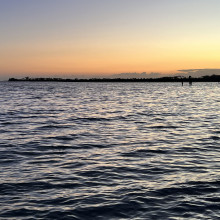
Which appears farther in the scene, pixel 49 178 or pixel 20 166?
pixel 20 166

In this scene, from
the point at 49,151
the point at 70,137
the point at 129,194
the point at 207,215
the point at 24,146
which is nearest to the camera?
the point at 207,215

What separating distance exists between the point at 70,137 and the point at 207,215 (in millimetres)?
12022

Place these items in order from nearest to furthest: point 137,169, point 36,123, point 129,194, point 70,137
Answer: point 129,194 < point 137,169 < point 70,137 < point 36,123

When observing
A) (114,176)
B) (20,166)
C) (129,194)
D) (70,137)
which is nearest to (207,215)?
(129,194)

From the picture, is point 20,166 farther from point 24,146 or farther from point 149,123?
point 149,123

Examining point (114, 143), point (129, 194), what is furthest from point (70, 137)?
point (129, 194)

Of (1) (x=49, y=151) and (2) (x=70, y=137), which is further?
(2) (x=70, y=137)

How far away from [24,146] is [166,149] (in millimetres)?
6775

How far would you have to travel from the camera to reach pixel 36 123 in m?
24.6

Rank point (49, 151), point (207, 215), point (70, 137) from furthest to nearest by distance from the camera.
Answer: point (70, 137), point (49, 151), point (207, 215)

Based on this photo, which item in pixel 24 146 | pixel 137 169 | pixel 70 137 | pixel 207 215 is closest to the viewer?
pixel 207 215

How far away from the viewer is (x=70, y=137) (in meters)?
18.6

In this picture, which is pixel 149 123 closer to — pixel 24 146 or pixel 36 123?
pixel 36 123

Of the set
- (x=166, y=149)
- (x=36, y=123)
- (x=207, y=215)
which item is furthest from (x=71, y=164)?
(x=36, y=123)
